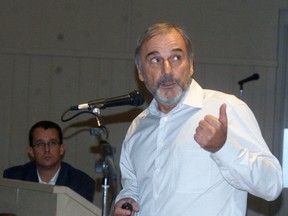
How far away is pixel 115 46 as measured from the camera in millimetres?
5996

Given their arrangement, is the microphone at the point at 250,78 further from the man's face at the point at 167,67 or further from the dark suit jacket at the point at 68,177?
the man's face at the point at 167,67

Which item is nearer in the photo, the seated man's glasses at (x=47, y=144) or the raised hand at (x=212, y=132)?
the raised hand at (x=212, y=132)

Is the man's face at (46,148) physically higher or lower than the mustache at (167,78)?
lower

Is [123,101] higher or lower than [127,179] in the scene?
higher

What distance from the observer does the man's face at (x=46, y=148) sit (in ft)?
13.5

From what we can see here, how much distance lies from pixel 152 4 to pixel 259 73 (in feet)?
4.00

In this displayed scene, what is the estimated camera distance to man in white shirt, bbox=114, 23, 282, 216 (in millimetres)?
Answer: 1979

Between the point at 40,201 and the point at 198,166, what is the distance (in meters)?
0.99

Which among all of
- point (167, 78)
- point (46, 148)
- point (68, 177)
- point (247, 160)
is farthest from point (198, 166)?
point (46, 148)

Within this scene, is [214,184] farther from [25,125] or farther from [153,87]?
[25,125]

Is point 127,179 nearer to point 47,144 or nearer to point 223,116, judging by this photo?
point 223,116

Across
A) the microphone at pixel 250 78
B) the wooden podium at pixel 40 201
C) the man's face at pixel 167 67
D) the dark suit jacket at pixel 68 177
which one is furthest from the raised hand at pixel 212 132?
the microphone at pixel 250 78

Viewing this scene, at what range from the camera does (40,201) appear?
9.36 feet

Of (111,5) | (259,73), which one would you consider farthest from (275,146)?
(111,5)
